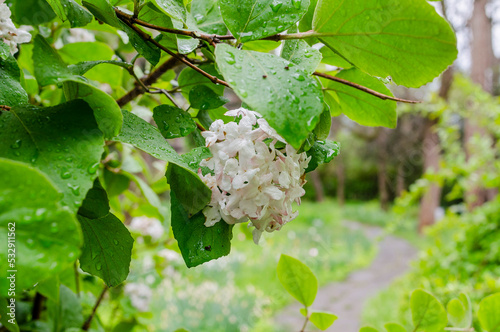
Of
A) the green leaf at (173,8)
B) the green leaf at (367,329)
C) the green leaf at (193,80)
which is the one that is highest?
the green leaf at (173,8)

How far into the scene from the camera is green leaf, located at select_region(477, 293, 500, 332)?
1.22ft

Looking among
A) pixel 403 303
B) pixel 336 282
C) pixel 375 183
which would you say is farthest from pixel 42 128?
pixel 375 183

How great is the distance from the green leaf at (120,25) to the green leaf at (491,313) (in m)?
0.40

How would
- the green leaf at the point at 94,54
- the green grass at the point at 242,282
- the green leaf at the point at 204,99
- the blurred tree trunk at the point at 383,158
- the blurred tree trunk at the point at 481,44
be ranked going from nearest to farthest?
the green leaf at the point at 204,99 → the green leaf at the point at 94,54 → the green grass at the point at 242,282 → the blurred tree trunk at the point at 481,44 → the blurred tree trunk at the point at 383,158

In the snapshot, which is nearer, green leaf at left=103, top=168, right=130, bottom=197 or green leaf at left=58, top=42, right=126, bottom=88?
green leaf at left=58, top=42, right=126, bottom=88

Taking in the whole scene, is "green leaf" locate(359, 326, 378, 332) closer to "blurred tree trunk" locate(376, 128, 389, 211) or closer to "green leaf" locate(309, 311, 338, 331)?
"green leaf" locate(309, 311, 338, 331)

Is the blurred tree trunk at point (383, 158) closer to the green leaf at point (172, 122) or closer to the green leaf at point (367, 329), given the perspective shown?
the green leaf at point (367, 329)

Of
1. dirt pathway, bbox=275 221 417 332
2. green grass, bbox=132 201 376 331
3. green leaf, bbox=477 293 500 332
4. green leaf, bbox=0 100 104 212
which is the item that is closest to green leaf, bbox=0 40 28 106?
green leaf, bbox=0 100 104 212

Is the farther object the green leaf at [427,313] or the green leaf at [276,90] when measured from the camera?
the green leaf at [427,313]

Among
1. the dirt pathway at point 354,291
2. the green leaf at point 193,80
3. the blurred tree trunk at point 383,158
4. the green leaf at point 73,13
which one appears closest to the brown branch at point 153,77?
the green leaf at point 193,80

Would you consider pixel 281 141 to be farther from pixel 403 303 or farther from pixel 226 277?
pixel 226 277

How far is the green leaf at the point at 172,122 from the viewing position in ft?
1.01

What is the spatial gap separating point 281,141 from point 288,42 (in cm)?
8

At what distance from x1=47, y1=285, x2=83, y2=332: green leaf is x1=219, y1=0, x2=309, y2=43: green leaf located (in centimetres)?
44
